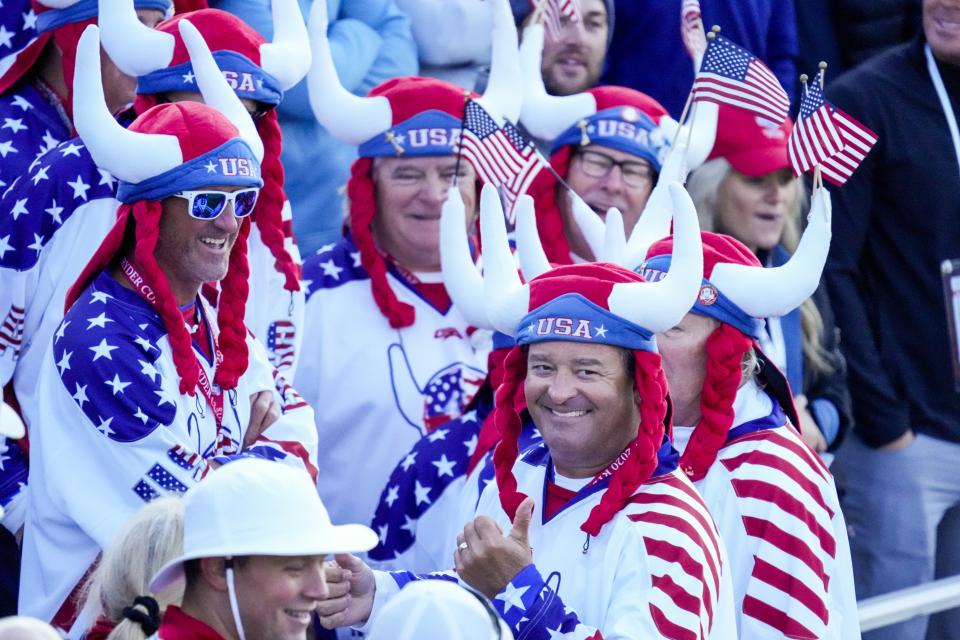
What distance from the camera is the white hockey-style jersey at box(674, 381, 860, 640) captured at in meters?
4.34

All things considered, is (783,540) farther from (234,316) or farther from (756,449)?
(234,316)

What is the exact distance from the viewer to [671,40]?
278 inches

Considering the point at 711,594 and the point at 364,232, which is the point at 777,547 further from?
the point at 364,232

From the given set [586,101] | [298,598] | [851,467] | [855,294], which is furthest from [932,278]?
[298,598]

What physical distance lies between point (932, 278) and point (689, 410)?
2303mm

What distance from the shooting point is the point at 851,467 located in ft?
21.9

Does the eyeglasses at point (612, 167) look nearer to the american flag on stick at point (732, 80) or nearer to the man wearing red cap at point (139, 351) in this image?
the american flag on stick at point (732, 80)

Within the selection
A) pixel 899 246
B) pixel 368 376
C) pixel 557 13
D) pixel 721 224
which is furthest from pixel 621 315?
pixel 557 13

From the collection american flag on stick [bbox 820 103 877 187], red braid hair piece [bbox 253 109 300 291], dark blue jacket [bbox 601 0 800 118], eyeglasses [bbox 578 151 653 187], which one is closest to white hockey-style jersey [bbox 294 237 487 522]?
red braid hair piece [bbox 253 109 300 291]

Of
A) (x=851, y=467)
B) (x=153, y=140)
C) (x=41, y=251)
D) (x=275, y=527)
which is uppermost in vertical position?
(x=153, y=140)

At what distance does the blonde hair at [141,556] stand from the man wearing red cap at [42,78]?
181cm

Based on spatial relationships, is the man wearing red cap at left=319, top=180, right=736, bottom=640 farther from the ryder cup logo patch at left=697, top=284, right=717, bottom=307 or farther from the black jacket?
the black jacket

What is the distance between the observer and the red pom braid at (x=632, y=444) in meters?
3.93

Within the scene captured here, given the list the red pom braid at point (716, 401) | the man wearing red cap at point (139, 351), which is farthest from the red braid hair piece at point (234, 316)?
the red pom braid at point (716, 401)
